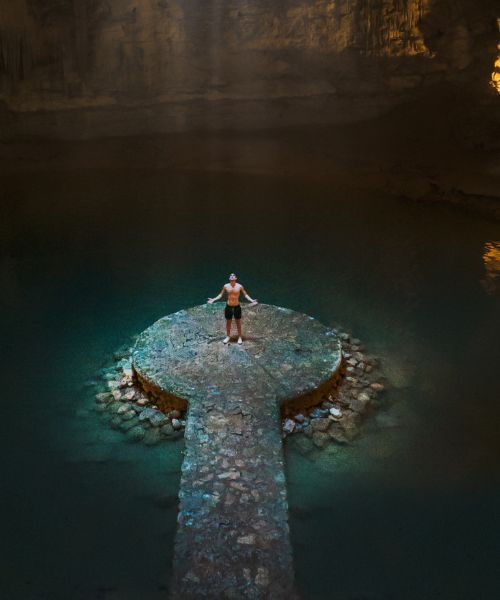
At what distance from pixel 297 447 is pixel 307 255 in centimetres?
664

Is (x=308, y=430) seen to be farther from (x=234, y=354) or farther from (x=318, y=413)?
(x=234, y=354)

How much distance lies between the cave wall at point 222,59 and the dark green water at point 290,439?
457 cm

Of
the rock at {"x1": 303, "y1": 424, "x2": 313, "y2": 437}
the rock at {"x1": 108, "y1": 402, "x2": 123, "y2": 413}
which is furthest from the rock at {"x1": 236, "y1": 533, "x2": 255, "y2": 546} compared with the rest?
the rock at {"x1": 108, "y1": 402, "x2": 123, "y2": 413}

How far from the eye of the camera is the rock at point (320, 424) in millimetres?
7883

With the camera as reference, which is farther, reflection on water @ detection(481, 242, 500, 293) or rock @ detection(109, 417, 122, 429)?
reflection on water @ detection(481, 242, 500, 293)

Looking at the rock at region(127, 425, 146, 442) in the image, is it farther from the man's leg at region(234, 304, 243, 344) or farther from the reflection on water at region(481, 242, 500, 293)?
the reflection on water at region(481, 242, 500, 293)

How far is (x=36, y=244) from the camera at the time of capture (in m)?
14.0

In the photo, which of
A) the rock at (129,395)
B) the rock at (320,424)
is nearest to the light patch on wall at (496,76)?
the rock at (320,424)

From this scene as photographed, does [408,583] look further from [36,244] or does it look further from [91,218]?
[91,218]

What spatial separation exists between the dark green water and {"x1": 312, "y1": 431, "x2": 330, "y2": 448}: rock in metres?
0.16

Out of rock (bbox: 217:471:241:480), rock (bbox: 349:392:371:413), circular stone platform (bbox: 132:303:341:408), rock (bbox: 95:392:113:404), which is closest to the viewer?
rock (bbox: 217:471:241:480)

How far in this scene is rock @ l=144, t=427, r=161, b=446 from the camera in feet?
25.1

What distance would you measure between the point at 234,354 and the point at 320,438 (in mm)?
2030

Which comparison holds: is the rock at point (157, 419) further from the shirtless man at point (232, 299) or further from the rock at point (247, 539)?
the rock at point (247, 539)
